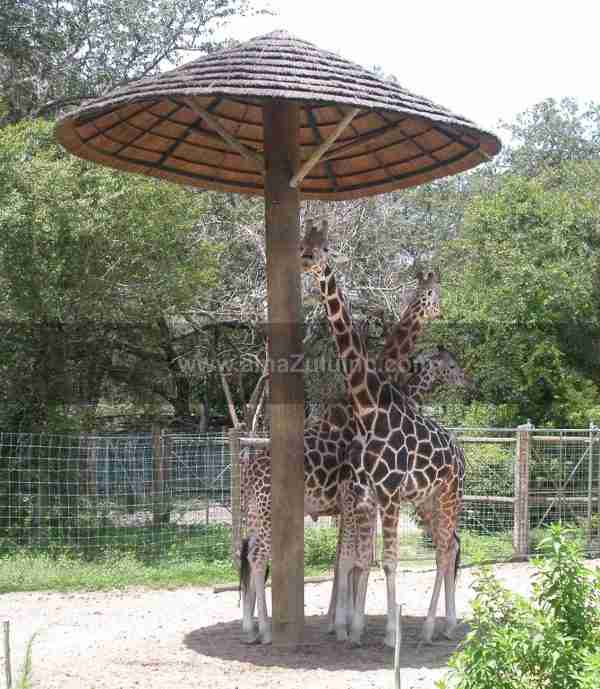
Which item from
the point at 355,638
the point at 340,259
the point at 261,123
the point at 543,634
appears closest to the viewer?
the point at 543,634

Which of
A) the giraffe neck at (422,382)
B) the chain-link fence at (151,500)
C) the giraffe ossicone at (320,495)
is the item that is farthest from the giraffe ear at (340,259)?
the giraffe ossicone at (320,495)

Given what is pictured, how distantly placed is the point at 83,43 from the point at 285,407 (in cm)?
1239

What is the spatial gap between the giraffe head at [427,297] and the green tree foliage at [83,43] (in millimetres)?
10317

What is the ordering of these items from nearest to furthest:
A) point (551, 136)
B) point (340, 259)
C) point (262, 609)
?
A: point (262, 609)
point (340, 259)
point (551, 136)

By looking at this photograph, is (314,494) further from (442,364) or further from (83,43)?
(83,43)

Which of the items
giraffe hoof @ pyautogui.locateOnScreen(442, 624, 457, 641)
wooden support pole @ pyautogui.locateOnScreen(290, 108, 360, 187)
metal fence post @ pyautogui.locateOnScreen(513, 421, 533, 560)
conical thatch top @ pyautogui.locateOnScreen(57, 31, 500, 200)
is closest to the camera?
conical thatch top @ pyautogui.locateOnScreen(57, 31, 500, 200)

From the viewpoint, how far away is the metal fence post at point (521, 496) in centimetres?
1104

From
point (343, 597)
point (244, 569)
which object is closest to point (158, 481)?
point (244, 569)

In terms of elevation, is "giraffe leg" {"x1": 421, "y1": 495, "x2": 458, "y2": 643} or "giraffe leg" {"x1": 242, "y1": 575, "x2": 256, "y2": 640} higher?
"giraffe leg" {"x1": 421, "y1": 495, "x2": 458, "y2": 643}

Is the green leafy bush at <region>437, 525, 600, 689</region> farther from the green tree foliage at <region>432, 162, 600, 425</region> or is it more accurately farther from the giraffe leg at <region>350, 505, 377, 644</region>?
the green tree foliage at <region>432, 162, 600, 425</region>

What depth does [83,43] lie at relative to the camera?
1658 centimetres

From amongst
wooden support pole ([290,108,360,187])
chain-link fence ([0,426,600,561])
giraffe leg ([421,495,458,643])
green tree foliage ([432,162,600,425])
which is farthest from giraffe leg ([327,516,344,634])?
green tree foliage ([432,162,600,425])

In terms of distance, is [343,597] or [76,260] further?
[76,260]

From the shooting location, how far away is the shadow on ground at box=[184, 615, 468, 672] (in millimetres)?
6301
